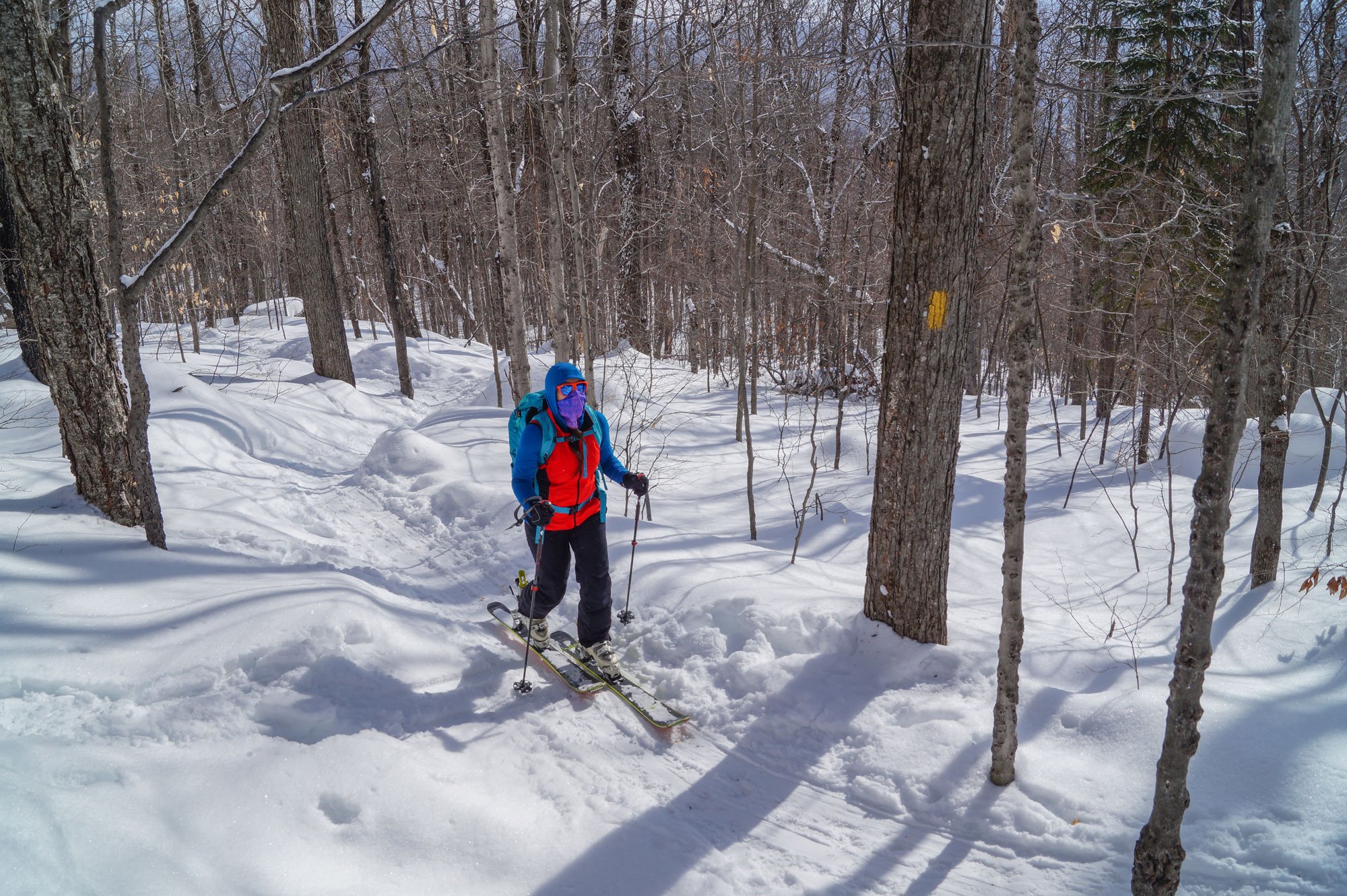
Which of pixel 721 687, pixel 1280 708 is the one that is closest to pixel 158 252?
pixel 721 687

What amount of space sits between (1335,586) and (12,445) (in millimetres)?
12447

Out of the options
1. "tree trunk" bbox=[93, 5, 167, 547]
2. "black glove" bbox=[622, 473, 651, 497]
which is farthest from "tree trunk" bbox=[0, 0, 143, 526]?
"black glove" bbox=[622, 473, 651, 497]

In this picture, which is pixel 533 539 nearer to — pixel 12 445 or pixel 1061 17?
pixel 12 445

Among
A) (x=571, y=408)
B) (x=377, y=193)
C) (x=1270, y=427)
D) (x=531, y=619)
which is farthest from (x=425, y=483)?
(x=377, y=193)

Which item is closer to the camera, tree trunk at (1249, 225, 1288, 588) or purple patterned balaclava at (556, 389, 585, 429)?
purple patterned balaclava at (556, 389, 585, 429)

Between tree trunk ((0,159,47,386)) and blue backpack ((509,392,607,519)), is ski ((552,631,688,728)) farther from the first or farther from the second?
tree trunk ((0,159,47,386))

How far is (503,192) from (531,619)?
22.1 feet

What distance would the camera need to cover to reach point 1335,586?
4.99 metres

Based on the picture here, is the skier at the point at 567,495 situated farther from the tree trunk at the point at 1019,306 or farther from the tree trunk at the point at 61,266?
the tree trunk at the point at 61,266

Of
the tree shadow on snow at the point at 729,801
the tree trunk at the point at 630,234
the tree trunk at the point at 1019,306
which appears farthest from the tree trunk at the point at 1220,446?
the tree trunk at the point at 630,234

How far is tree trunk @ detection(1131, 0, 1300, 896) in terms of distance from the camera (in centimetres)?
239

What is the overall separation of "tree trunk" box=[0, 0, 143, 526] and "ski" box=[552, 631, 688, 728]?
11.9 feet

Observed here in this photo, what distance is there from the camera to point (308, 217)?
13453 millimetres

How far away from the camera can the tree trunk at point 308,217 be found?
1270 centimetres
